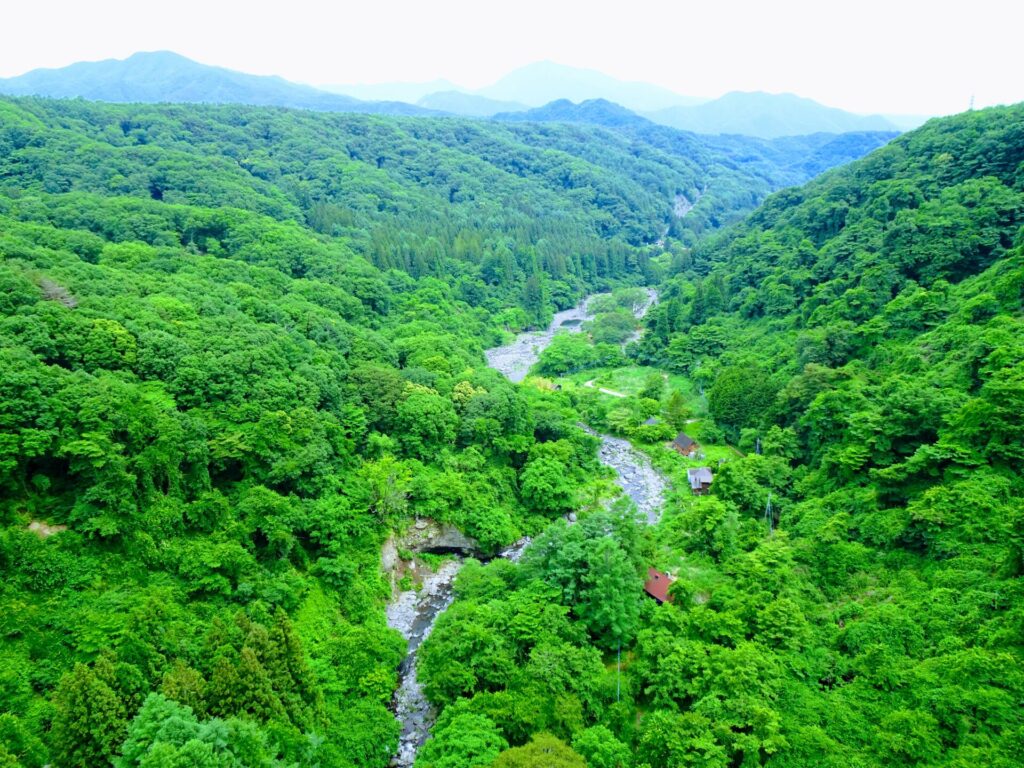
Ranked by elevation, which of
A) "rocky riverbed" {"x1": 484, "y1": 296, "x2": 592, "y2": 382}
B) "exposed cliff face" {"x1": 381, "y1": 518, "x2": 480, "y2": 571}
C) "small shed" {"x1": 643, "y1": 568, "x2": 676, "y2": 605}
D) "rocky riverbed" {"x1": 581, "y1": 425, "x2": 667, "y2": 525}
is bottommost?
"rocky riverbed" {"x1": 484, "y1": 296, "x2": 592, "y2": 382}

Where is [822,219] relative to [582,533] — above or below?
above

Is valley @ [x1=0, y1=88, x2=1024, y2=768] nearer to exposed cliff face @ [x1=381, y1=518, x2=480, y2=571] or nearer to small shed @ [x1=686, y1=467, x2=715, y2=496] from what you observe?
exposed cliff face @ [x1=381, y1=518, x2=480, y2=571]

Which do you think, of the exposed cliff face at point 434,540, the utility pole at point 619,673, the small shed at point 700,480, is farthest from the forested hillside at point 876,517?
the exposed cliff face at point 434,540

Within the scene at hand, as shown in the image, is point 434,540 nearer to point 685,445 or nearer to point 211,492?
point 211,492

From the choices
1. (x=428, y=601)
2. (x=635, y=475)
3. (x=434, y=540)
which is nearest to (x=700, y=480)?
(x=635, y=475)

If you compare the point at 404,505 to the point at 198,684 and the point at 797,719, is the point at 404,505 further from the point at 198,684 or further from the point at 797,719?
the point at 797,719

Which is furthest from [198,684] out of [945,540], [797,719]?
[945,540]

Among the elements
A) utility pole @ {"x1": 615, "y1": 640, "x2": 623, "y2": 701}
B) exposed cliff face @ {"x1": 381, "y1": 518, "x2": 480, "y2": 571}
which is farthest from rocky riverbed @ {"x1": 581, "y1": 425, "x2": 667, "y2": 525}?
utility pole @ {"x1": 615, "y1": 640, "x2": 623, "y2": 701}
